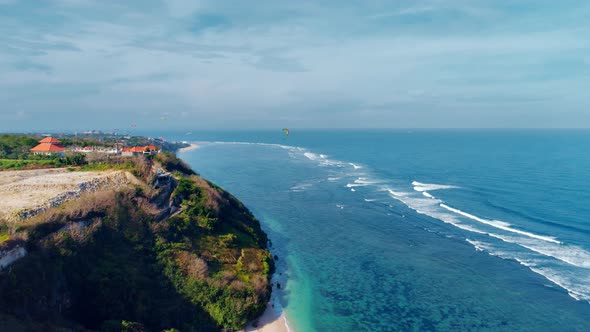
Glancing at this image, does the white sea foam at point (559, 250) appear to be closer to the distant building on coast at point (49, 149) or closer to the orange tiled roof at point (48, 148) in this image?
the distant building on coast at point (49, 149)

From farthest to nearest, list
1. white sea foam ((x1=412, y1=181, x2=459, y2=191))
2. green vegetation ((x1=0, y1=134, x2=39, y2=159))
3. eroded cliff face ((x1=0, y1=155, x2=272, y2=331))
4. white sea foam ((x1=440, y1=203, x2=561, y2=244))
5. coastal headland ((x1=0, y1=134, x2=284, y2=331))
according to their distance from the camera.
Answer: white sea foam ((x1=412, y1=181, x2=459, y2=191)) < green vegetation ((x1=0, y1=134, x2=39, y2=159)) < white sea foam ((x1=440, y1=203, x2=561, y2=244)) < eroded cliff face ((x1=0, y1=155, x2=272, y2=331)) < coastal headland ((x1=0, y1=134, x2=284, y2=331))

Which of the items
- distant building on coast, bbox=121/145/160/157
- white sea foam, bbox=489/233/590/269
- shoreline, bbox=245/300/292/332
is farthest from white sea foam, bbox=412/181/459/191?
shoreline, bbox=245/300/292/332

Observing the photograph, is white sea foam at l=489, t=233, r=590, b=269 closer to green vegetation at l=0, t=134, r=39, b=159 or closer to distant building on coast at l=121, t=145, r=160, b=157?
distant building on coast at l=121, t=145, r=160, b=157

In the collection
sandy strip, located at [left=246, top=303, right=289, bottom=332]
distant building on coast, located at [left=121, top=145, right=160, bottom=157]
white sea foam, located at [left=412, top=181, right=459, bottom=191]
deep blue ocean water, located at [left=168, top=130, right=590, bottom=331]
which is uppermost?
distant building on coast, located at [left=121, top=145, right=160, bottom=157]

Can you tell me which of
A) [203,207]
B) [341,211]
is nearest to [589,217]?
[341,211]

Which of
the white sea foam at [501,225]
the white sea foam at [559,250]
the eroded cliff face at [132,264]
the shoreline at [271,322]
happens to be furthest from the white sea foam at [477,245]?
the shoreline at [271,322]

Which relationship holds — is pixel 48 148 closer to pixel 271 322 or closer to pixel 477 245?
pixel 271 322
